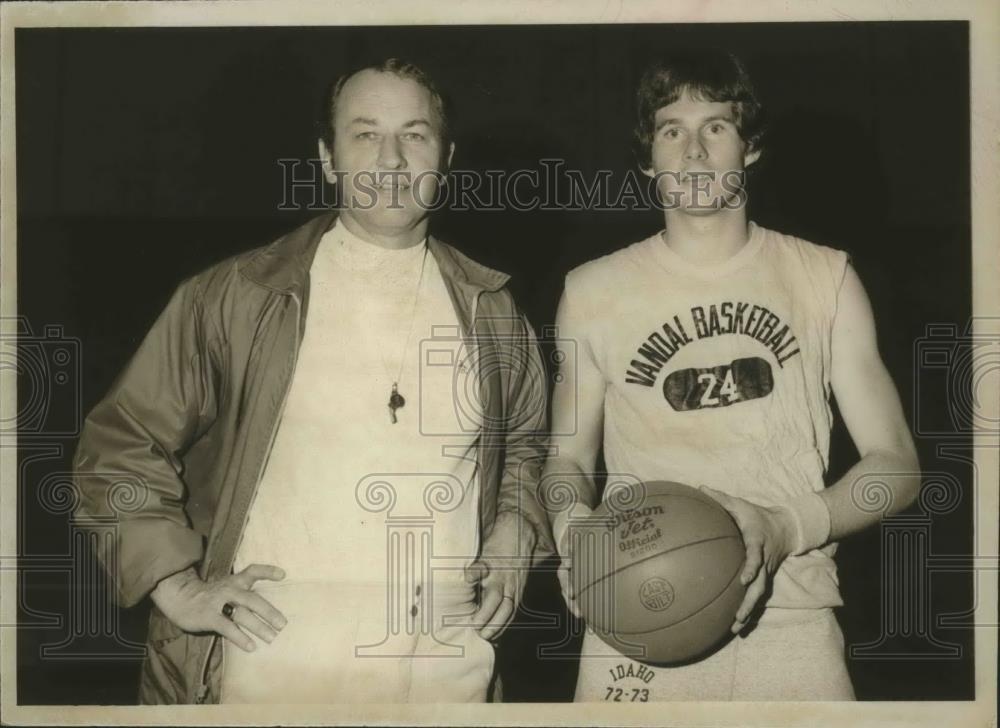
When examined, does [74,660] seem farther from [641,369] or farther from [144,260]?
[641,369]

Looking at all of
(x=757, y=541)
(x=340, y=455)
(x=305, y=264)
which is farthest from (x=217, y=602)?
A: (x=757, y=541)

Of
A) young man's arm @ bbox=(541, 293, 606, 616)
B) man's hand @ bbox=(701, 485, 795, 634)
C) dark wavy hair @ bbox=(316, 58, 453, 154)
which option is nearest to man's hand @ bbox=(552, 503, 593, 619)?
young man's arm @ bbox=(541, 293, 606, 616)

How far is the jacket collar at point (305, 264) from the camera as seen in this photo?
2.98 m

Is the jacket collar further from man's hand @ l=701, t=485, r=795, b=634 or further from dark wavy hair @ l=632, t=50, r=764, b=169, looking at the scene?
man's hand @ l=701, t=485, r=795, b=634

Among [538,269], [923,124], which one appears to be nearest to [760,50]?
[923,124]

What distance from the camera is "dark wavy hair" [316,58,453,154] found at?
3.05 meters

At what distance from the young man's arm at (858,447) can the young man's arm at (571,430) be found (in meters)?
0.33

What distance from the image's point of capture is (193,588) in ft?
9.50

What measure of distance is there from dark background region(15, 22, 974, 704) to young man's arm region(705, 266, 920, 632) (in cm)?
5

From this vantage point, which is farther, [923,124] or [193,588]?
[923,124]

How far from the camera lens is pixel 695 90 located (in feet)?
10.0

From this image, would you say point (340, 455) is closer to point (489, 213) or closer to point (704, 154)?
point (489, 213)

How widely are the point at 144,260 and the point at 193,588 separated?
2.81 ft

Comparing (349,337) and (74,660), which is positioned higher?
(349,337)
